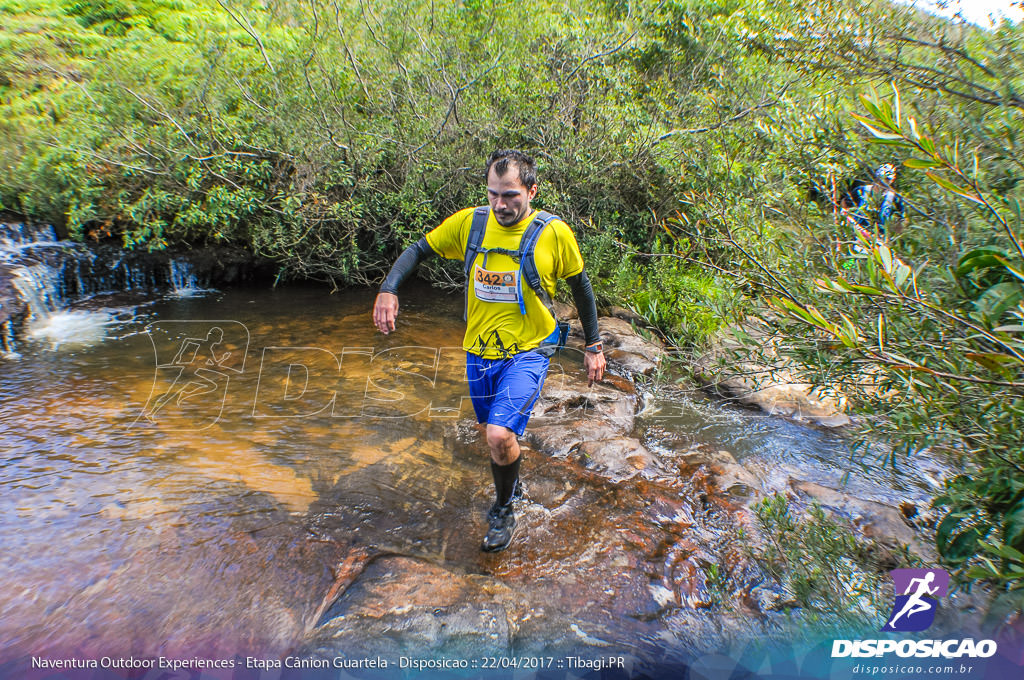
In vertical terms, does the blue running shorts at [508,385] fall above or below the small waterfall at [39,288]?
above

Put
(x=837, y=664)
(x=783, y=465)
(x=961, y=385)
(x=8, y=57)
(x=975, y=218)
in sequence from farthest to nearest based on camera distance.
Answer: (x=8, y=57) < (x=783, y=465) < (x=975, y=218) < (x=837, y=664) < (x=961, y=385)

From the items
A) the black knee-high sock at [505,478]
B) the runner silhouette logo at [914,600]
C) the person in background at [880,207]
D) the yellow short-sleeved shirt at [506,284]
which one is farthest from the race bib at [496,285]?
the runner silhouette logo at [914,600]

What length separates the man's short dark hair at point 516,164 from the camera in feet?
11.0

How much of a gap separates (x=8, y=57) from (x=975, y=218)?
55.6ft

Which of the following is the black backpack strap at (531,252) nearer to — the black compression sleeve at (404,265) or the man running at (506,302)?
the man running at (506,302)

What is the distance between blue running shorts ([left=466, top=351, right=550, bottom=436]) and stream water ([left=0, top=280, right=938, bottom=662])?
0.82 m

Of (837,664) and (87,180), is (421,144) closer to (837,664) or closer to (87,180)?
(87,180)

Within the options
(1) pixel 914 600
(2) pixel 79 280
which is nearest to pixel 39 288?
(2) pixel 79 280

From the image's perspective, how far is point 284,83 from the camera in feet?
30.1

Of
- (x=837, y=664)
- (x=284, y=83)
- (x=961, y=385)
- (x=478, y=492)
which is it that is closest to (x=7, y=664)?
(x=478, y=492)

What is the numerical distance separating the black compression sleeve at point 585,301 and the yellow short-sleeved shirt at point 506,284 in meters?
0.07

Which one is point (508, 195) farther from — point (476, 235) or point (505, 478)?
point (505, 478)

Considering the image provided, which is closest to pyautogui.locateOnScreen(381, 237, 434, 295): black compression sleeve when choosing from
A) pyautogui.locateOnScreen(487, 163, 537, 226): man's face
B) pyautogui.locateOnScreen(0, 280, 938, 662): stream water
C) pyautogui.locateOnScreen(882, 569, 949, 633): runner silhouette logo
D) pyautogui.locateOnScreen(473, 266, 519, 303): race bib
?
pyautogui.locateOnScreen(473, 266, 519, 303): race bib

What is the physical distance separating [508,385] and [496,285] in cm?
62
